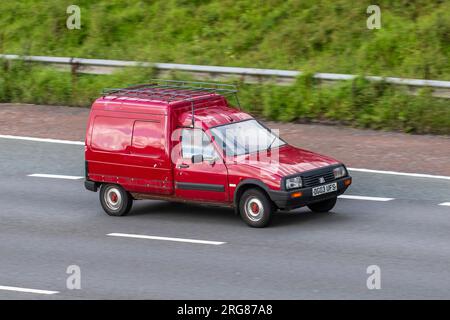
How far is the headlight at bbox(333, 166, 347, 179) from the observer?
15.7 metres

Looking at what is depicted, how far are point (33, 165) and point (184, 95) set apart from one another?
473 cm

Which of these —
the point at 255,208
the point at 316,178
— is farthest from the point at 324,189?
the point at 255,208

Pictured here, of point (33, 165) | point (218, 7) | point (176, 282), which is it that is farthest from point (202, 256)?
point (218, 7)

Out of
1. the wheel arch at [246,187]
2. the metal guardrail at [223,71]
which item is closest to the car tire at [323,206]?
the wheel arch at [246,187]

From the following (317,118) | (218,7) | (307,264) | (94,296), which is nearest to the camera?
(94,296)

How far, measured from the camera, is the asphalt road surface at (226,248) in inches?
503

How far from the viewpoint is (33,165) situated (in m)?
20.2

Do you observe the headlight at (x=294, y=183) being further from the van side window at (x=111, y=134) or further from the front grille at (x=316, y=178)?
the van side window at (x=111, y=134)

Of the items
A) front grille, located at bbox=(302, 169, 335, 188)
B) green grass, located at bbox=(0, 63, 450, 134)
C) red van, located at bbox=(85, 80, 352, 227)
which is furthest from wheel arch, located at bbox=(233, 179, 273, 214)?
green grass, located at bbox=(0, 63, 450, 134)

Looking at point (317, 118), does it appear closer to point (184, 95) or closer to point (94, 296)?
point (184, 95)

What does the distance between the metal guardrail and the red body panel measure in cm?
573

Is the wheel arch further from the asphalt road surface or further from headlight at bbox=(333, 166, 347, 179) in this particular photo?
headlight at bbox=(333, 166, 347, 179)

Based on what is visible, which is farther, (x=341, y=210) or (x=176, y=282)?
(x=341, y=210)

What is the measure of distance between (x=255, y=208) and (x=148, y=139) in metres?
1.99
